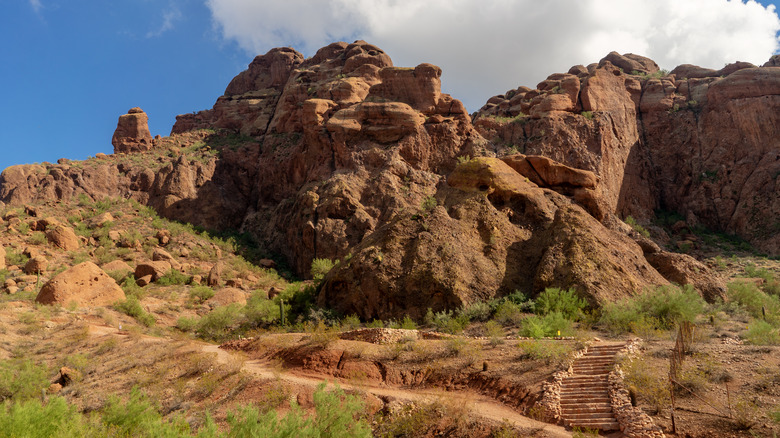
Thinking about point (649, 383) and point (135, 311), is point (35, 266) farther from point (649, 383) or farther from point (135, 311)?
point (649, 383)

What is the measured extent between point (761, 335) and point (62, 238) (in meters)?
38.2

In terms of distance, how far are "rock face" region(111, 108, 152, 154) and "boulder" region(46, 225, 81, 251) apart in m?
20.7

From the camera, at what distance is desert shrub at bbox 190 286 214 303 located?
28.3m

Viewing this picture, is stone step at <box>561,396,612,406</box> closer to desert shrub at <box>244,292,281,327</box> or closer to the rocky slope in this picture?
desert shrub at <box>244,292,281,327</box>

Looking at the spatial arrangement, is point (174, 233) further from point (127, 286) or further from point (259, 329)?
point (259, 329)

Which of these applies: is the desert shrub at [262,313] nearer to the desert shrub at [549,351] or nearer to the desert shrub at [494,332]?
the desert shrub at [494,332]

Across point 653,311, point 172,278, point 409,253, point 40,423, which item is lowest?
point 40,423

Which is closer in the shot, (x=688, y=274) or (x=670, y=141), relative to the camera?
(x=688, y=274)

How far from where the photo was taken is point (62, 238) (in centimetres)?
3259

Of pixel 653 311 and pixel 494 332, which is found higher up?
pixel 653 311

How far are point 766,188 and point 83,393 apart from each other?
1987 inches

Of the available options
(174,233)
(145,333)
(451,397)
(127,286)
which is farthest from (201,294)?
(451,397)

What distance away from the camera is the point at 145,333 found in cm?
2138

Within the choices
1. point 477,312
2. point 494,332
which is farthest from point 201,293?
point 494,332
